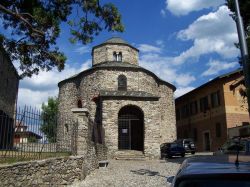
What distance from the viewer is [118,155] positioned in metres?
25.4

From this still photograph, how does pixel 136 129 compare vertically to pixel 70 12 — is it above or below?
below

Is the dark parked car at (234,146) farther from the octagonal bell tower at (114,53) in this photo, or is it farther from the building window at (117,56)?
the building window at (117,56)

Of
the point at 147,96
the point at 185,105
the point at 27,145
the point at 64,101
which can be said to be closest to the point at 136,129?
the point at 147,96

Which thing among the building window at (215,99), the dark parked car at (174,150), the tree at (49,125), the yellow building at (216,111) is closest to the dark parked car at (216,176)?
the tree at (49,125)

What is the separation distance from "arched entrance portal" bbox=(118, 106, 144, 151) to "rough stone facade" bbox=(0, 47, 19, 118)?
29.5 feet

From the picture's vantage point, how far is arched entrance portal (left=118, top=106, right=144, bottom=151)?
27.6m

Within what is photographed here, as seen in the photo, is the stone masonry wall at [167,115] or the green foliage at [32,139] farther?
the stone masonry wall at [167,115]

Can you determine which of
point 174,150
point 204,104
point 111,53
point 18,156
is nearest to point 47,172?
point 18,156

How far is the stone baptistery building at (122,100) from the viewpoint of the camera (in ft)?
85.2

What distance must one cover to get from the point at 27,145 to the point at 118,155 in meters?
15.2

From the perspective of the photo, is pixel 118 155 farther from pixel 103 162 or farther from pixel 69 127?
pixel 69 127

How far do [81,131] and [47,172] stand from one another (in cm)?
356

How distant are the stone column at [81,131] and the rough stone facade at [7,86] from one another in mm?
10632

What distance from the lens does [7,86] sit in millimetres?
26875
